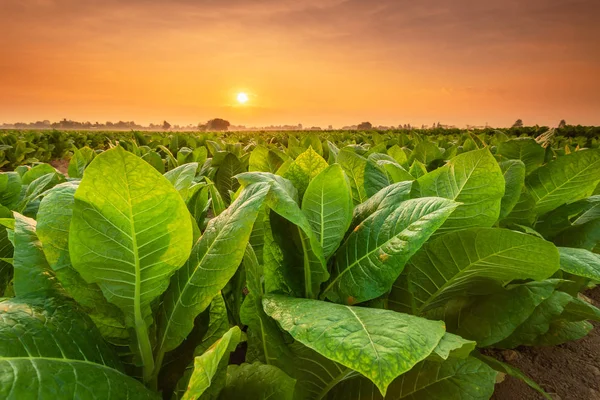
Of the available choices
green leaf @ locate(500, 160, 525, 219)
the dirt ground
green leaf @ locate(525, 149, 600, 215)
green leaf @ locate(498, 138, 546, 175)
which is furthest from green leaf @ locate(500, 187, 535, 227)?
the dirt ground

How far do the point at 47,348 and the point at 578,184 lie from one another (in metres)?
2.26

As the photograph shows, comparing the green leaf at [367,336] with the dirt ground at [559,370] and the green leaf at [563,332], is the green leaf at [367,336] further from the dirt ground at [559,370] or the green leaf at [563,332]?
the dirt ground at [559,370]

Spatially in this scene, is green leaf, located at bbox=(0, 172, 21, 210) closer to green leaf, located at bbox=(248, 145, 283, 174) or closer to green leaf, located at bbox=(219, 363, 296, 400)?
green leaf, located at bbox=(248, 145, 283, 174)

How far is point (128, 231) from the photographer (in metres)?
0.92

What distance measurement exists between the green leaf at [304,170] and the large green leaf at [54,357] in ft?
2.42

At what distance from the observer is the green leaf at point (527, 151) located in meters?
2.62

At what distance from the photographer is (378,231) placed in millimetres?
1161

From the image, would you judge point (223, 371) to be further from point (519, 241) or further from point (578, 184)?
point (578, 184)

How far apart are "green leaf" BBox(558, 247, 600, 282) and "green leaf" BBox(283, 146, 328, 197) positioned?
2.75ft

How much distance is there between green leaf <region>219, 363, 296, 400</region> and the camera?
3.50ft

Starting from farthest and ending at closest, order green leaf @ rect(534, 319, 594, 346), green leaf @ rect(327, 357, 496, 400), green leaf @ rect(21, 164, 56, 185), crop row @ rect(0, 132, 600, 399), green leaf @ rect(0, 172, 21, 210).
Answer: green leaf @ rect(21, 164, 56, 185)
green leaf @ rect(534, 319, 594, 346)
green leaf @ rect(0, 172, 21, 210)
green leaf @ rect(327, 357, 496, 400)
crop row @ rect(0, 132, 600, 399)

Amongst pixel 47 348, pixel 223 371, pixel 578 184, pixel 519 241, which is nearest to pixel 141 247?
pixel 47 348

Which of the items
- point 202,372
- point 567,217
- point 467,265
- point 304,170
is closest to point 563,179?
point 567,217

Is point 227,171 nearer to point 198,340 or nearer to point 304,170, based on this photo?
point 304,170
